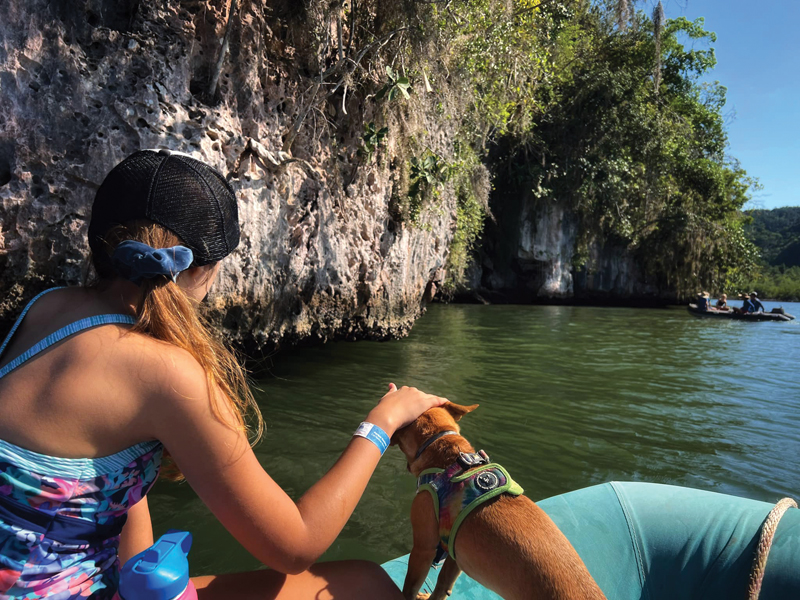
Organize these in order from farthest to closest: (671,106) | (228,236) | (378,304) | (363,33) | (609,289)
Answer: (609,289) → (671,106) → (378,304) → (363,33) → (228,236)

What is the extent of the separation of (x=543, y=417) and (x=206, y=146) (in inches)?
202

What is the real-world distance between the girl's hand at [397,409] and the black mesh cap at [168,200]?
Result: 753 mm

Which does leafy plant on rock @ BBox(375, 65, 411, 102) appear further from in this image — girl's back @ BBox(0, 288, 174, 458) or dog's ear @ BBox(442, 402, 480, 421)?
girl's back @ BBox(0, 288, 174, 458)

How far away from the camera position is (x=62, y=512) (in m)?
1.15

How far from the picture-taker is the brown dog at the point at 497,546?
5.67 feet

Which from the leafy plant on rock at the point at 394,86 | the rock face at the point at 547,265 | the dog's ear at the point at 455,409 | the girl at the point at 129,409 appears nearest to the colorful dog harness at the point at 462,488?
the dog's ear at the point at 455,409

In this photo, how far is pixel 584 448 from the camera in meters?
5.07

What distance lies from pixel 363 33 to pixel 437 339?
6.48 metres

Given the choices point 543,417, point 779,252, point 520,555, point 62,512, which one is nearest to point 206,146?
point 543,417

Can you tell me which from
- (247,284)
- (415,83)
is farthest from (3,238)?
(415,83)

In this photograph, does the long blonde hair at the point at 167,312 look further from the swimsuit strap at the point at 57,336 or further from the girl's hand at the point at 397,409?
the girl's hand at the point at 397,409

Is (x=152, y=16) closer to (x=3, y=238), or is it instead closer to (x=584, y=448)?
(x=3, y=238)

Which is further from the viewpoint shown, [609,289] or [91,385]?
[609,289]

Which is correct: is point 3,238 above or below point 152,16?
below
